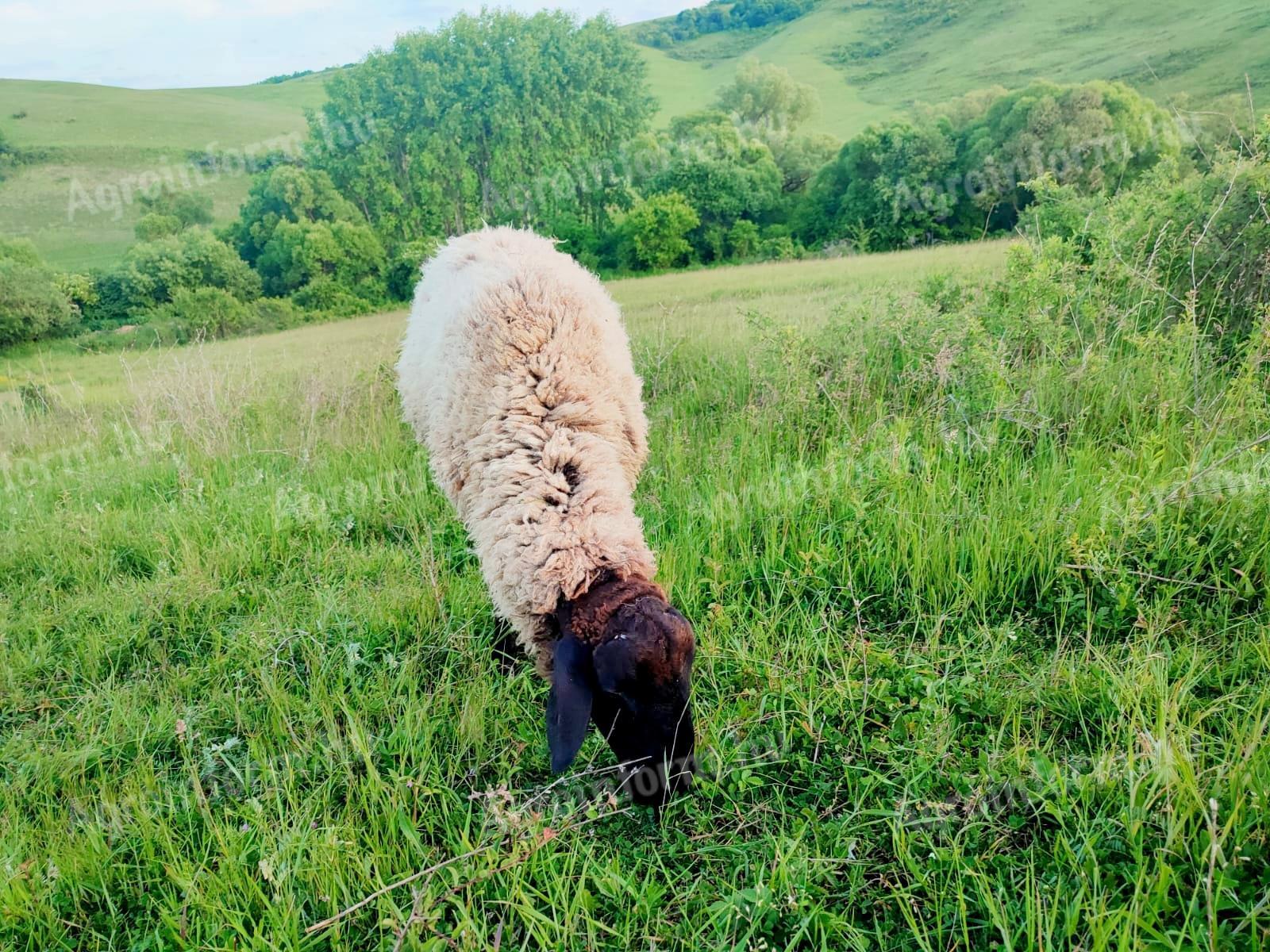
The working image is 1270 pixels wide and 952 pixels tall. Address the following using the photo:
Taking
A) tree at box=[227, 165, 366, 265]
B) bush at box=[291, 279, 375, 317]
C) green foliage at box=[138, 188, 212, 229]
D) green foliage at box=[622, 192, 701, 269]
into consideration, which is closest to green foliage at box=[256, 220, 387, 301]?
bush at box=[291, 279, 375, 317]

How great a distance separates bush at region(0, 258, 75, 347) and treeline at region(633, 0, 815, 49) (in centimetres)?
3041

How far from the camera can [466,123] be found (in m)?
26.0

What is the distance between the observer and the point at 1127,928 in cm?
143

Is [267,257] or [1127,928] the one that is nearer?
[1127,928]

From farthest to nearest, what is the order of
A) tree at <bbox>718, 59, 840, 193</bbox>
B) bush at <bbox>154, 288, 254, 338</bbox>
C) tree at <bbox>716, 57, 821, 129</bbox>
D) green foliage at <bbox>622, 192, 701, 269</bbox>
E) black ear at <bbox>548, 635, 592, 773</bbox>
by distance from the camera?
1. tree at <bbox>716, 57, 821, 129</bbox>
2. tree at <bbox>718, 59, 840, 193</bbox>
3. green foliage at <bbox>622, 192, 701, 269</bbox>
4. bush at <bbox>154, 288, 254, 338</bbox>
5. black ear at <bbox>548, 635, 592, 773</bbox>

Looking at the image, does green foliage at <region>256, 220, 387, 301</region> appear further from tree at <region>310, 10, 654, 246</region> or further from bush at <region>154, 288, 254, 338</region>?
bush at <region>154, 288, 254, 338</region>

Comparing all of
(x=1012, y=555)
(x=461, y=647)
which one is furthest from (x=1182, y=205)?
(x=461, y=647)

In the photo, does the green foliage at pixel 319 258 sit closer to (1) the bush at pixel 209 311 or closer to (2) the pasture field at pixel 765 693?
(1) the bush at pixel 209 311

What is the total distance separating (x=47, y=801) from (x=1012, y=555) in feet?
13.6

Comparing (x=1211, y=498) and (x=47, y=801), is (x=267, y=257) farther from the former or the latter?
(x=1211, y=498)

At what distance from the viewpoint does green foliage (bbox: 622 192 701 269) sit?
24.5 m

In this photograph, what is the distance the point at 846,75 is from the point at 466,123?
49.6ft

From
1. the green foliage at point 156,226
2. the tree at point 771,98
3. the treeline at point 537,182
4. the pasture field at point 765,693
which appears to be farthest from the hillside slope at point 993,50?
the green foliage at point 156,226

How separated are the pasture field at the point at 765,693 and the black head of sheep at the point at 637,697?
122 mm
